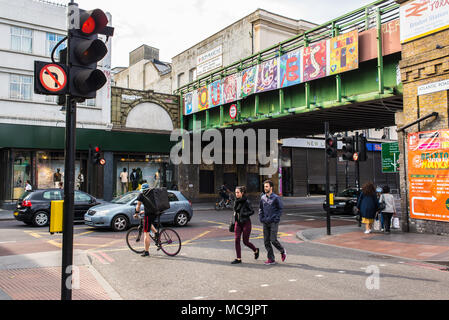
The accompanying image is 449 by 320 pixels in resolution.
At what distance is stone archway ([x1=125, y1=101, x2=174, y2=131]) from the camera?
27.5 m

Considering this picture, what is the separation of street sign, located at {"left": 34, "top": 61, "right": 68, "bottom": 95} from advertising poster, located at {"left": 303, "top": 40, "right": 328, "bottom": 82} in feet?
43.1

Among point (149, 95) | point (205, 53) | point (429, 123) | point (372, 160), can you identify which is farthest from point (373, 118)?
point (372, 160)

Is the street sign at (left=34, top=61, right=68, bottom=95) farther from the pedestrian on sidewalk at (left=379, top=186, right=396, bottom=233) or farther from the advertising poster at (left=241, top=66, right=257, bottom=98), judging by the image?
the advertising poster at (left=241, top=66, right=257, bottom=98)

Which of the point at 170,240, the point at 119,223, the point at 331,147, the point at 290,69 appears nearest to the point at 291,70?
the point at 290,69

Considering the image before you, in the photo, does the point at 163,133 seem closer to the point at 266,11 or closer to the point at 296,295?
the point at 266,11

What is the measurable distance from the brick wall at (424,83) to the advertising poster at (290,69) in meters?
5.06

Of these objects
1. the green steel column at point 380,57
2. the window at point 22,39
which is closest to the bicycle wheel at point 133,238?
the green steel column at point 380,57

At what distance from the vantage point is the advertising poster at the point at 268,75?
714 inches

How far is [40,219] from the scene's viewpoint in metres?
14.7

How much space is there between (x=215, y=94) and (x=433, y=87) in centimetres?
1322

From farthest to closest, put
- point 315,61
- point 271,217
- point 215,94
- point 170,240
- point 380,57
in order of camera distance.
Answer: point 215,94 → point 315,61 → point 380,57 → point 170,240 → point 271,217

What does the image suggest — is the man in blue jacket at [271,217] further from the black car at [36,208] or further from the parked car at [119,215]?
the black car at [36,208]

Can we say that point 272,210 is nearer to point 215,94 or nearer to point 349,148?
point 349,148

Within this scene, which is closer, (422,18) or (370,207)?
(422,18)
